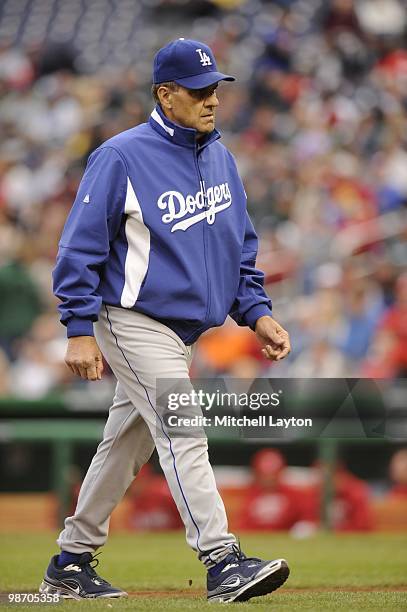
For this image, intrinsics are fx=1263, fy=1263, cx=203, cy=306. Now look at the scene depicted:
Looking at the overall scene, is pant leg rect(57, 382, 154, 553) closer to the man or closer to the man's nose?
the man

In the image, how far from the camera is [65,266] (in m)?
4.26

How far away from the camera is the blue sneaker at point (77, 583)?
452 cm

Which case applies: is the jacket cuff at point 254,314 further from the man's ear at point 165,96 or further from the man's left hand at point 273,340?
the man's ear at point 165,96

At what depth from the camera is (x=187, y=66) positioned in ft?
14.6

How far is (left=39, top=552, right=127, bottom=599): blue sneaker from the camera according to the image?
4.52 metres

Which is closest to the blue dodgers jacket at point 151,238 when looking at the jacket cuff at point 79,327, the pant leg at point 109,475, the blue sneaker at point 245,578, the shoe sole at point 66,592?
the jacket cuff at point 79,327

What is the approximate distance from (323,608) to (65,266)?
55.5 inches

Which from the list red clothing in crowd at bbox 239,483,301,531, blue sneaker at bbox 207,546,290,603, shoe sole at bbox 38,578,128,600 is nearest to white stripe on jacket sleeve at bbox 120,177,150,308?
blue sneaker at bbox 207,546,290,603

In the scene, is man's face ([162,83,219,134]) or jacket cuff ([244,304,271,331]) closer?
man's face ([162,83,219,134])

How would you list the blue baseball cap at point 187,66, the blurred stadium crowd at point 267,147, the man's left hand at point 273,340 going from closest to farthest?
the blue baseball cap at point 187,66
the man's left hand at point 273,340
the blurred stadium crowd at point 267,147

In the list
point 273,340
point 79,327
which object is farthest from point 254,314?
point 79,327

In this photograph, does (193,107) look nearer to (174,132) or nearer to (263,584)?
(174,132)

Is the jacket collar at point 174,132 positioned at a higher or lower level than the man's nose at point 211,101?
lower

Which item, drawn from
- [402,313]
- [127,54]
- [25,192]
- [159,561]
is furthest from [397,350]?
[127,54]
